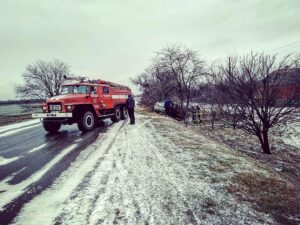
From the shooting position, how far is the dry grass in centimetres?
365

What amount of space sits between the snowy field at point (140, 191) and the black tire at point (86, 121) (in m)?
4.64

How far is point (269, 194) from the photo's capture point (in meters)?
4.29

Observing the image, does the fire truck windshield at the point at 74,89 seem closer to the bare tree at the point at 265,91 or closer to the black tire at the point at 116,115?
the black tire at the point at 116,115

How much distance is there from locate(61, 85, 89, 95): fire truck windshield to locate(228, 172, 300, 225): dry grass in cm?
926

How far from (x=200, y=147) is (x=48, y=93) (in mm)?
50899

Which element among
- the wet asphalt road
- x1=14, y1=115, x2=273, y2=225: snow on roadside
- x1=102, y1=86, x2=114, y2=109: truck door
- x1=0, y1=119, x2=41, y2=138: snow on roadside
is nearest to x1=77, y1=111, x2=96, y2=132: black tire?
x1=102, y1=86, x2=114, y2=109: truck door

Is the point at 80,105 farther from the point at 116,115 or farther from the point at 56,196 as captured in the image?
the point at 56,196

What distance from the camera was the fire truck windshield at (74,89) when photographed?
1205cm

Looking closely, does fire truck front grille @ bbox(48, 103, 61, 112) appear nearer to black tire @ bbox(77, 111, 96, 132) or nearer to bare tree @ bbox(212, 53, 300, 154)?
black tire @ bbox(77, 111, 96, 132)

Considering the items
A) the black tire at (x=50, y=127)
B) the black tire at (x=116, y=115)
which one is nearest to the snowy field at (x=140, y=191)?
the black tire at (x=50, y=127)

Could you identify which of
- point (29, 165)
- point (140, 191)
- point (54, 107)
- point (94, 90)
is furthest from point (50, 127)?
point (140, 191)

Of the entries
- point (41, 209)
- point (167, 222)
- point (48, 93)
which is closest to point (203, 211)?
point (167, 222)

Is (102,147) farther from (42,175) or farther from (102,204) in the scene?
(102,204)

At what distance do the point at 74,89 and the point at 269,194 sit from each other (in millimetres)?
10322
